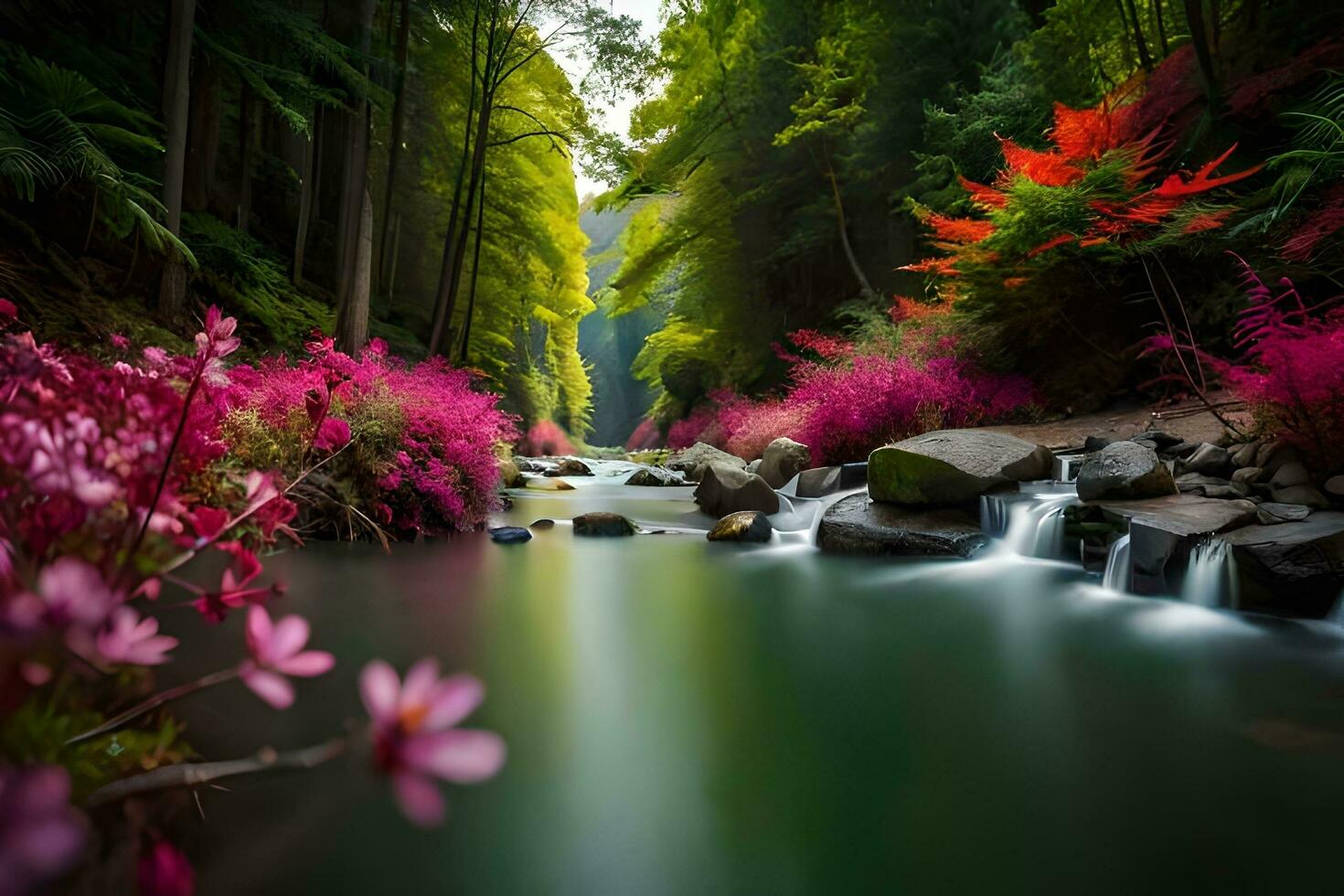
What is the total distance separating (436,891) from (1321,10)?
9703 mm

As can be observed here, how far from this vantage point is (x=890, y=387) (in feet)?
22.3

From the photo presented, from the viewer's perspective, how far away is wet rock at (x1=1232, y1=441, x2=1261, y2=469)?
3697 millimetres

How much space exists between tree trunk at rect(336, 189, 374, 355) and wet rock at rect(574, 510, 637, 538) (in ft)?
12.4

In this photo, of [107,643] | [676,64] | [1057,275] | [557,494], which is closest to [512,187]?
[676,64]

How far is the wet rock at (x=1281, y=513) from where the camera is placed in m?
3.03

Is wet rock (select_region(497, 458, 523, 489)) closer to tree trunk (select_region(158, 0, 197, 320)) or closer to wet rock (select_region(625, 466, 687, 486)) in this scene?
wet rock (select_region(625, 466, 687, 486))

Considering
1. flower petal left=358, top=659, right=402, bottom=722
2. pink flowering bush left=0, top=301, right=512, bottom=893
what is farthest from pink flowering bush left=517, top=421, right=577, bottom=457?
flower petal left=358, top=659, right=402, bottom=722

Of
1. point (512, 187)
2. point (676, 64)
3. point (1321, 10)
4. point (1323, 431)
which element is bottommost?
point (1323, 431)

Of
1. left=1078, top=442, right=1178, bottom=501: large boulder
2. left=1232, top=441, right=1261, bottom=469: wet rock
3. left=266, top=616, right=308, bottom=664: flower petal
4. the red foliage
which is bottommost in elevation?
left=266, top=616, right=308, bottom=664: flower petal

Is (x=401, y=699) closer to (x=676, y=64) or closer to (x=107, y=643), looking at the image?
(x=107, y=643)

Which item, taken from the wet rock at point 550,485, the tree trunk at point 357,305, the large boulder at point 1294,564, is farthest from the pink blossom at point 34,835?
the wet rock at point 550,485

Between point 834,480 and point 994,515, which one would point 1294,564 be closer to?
point 994,515

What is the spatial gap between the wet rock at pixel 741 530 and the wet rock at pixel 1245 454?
304 cm

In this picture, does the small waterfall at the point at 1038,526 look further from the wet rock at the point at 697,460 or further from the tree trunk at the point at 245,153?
the tree trunk at the point at 245,153
